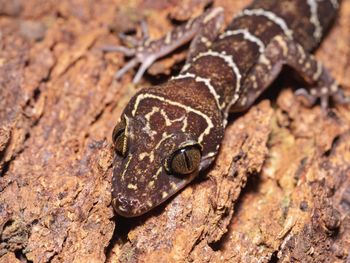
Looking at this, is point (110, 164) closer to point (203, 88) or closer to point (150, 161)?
point (150, 161)

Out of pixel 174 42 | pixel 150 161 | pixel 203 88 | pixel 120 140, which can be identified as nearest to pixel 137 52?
pixel 174 42

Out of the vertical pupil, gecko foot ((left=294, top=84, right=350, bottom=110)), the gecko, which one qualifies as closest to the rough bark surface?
gecko foot ((left=294, top=84, right=350, bottom=110))

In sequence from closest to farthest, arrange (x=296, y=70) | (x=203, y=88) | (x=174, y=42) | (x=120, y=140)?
(x=120, y=140)
(x=203, y=88)
(x=174, y=42)
(x=296, y=70)

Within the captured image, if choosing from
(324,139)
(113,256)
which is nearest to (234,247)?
(113,256)

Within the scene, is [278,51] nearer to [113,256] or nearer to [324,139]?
[324,139]

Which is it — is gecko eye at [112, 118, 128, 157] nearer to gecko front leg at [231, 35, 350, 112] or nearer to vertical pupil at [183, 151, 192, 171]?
vertical pupil at [183, 151, 192, 171]

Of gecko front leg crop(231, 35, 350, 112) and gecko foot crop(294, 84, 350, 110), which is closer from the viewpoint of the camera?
gecko front leg crop(231, 35, 350, 112)

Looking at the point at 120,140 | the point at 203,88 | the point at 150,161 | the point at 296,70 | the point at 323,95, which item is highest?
the point at 120,140
